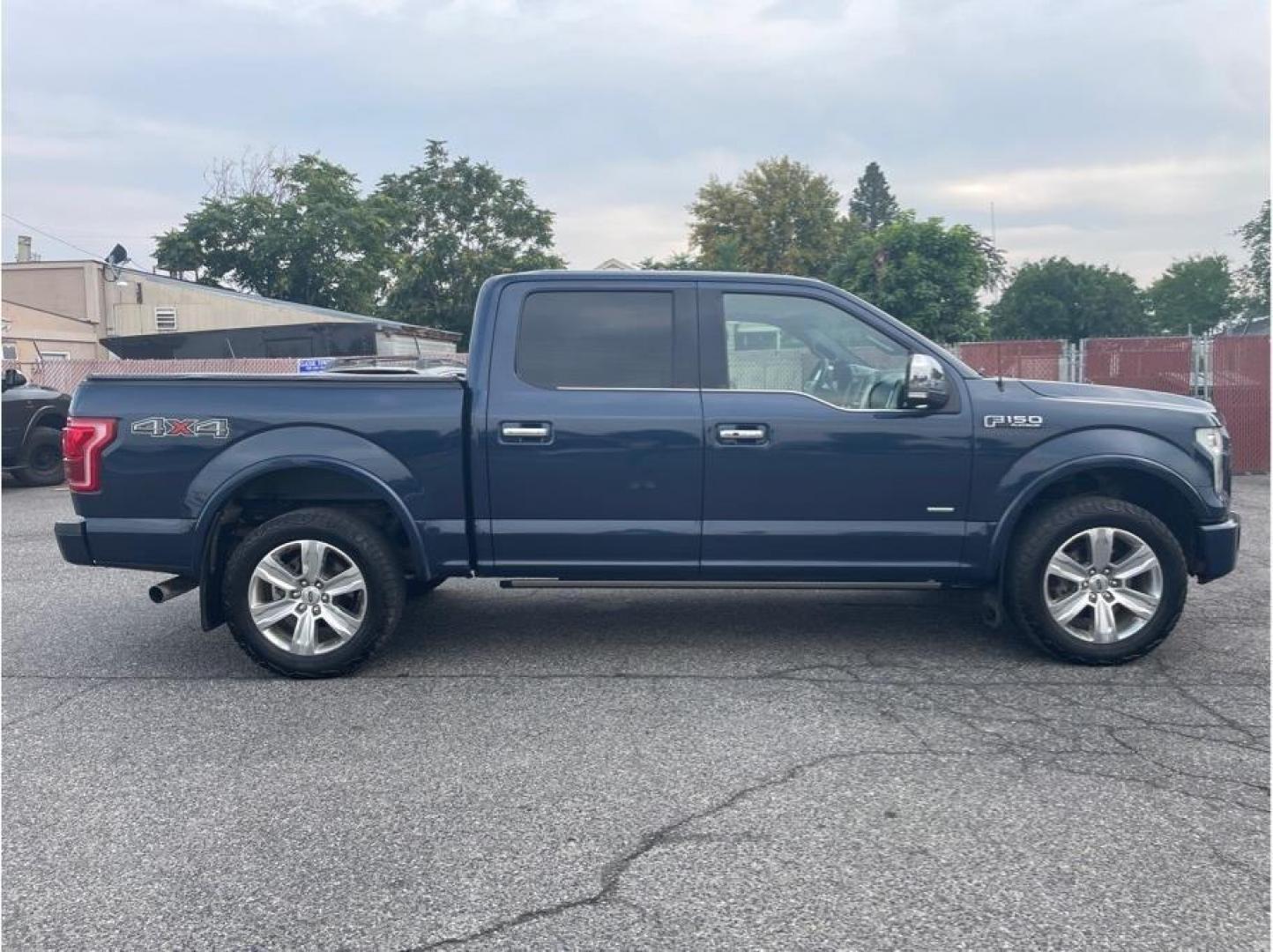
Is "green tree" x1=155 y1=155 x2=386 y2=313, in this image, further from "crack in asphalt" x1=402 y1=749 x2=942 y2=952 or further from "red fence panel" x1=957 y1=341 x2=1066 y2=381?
"crack in asphalt" x1=402 y1=749 x2=942 y2=952

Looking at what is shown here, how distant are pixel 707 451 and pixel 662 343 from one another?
60 cm

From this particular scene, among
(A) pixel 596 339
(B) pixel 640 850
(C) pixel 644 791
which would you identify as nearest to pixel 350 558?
(A) pixel 596 339

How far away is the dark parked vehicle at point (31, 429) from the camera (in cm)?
1452

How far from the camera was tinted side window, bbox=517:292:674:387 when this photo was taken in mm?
5590

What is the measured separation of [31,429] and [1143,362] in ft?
47.0

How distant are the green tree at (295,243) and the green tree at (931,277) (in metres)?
27.0

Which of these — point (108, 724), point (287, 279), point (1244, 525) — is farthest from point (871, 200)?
point (108, 724)

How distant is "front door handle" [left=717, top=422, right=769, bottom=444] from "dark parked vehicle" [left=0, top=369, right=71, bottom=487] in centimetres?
1204

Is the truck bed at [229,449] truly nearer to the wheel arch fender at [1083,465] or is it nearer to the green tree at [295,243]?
the wheel arch fender at [1083,465]

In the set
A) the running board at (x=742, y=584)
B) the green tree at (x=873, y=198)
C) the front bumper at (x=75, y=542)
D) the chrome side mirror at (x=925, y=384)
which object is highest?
the green tree at (x=873, y=198)

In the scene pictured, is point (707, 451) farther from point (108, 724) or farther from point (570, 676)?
point (108, 724)

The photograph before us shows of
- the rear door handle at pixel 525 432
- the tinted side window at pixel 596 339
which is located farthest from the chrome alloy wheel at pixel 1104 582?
the rear door handle at pixel 525 432

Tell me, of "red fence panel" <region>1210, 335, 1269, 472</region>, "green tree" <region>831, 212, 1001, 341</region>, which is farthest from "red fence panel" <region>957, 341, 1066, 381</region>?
"green tree" <region>831, 212, 1001, 341</region>

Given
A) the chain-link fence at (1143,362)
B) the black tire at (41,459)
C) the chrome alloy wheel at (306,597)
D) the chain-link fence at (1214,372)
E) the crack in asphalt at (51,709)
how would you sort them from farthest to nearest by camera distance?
the black tire at (41,459)
the chain-link fence at (1143,362)
the chain-link fence at (1214,372)
the chrome alloy wheel at (306,597)
the crack in asphalt at (51,709)
